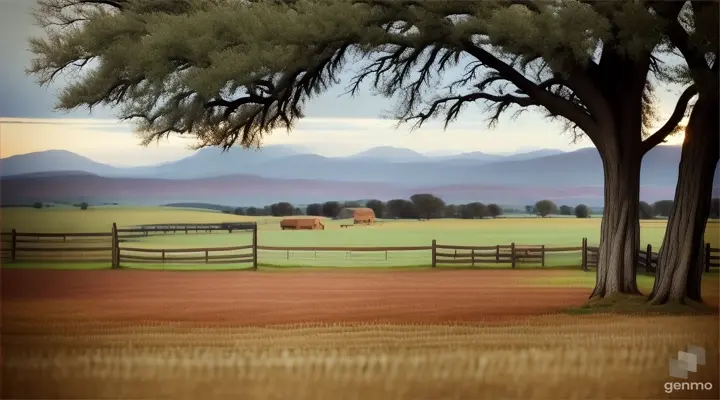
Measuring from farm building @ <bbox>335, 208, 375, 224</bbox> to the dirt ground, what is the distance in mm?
363

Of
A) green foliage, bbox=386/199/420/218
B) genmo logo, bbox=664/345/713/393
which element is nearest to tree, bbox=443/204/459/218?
green foliage, bbox=386/199/420/218

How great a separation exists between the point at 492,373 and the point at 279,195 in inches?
74.5

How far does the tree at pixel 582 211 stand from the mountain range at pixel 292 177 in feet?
0.15

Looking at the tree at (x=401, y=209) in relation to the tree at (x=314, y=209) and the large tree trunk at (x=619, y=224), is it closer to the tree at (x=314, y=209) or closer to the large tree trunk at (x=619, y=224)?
the tree at (x=314, y=209)

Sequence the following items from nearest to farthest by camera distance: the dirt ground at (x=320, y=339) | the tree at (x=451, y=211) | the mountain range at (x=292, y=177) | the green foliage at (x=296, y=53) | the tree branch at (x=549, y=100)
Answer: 1. the green foliage at (x=296, y=53)
2. the dirt ground at (x=320, y=339)
3. the mountain range at (x=292, y=177)
4. the tree at (x=451, y=211)
5. the tree branch at (x=549, y=100)

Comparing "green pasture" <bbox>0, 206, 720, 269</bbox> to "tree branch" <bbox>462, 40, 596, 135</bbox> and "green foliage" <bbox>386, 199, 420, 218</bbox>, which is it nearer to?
"green foliage" <bbox>386, 199, 420, 218</bbox>

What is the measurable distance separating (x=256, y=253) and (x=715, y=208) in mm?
3342

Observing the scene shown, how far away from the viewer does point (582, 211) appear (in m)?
5.21

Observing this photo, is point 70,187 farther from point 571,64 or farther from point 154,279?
point 571,64

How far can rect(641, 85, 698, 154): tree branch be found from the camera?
5.17m

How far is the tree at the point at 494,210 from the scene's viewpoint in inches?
202

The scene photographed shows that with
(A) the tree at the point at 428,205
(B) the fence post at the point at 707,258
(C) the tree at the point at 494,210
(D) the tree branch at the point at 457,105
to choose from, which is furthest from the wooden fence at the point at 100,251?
(B) the fence post at the point at 707,258

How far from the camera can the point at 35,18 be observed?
5.04 m

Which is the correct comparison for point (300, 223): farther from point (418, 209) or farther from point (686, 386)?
point (686, 386)
